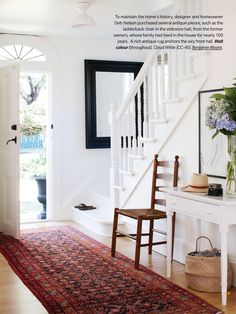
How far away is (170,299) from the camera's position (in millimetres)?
3820

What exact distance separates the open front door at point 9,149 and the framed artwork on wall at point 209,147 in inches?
91.4

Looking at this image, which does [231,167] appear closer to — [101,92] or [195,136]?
[195,136]

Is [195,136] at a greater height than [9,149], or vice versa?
[195,136]

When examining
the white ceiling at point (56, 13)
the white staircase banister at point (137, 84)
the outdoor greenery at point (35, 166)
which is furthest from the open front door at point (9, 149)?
the outdoor greenery at point (35, 166)

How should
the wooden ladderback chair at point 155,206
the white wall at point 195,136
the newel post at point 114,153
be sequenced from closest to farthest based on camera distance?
the white wall at point 195,136 → the wooden ladderback chair at point 155,206 → the newel post at point 114,153

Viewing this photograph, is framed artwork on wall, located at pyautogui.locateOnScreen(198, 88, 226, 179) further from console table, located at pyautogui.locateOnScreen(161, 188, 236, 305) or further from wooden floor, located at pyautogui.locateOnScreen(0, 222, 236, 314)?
wooden floor, located at pyautogui.locateOnScreen(0, 222, 236, 314)

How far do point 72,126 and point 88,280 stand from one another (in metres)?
3.26

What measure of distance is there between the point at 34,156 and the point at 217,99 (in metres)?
4.72

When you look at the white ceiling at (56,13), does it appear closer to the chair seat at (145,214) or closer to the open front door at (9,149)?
the open front door at (9,149)

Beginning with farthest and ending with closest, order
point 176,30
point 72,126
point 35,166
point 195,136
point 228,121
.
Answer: point 35,166
point 72,126
point 176,30
point 195,136
point 228,121

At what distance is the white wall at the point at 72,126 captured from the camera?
7.07 meters

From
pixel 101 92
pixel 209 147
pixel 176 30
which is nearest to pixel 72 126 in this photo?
pixel 101 92

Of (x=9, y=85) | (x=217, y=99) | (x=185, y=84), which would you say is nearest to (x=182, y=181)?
(x=185, y=84)

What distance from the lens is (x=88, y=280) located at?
14.1ft
